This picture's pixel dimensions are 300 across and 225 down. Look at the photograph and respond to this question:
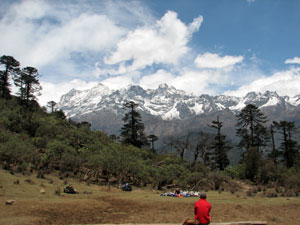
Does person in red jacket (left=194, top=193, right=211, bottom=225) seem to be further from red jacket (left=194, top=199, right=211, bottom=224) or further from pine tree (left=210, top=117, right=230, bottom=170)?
pine tree (left=210, top=117, right=230, bottom=170)

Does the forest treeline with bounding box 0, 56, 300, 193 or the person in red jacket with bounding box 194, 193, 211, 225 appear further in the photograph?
the forest treeline with bounding box 0, 56, 300, 193

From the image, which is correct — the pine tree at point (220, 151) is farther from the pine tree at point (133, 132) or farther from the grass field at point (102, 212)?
the grass field at point (102, 212)

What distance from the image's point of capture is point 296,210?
15023mm

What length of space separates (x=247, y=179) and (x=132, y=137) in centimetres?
2284


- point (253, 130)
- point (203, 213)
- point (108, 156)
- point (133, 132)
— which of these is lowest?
point (203, 213)

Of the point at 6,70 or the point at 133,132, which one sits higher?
the point at 6,70

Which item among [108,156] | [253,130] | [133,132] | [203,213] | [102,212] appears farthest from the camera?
[133,132]

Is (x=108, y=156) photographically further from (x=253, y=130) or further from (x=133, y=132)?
(x=253, y=130)

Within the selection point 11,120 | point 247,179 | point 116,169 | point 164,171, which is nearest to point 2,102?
point 11,120

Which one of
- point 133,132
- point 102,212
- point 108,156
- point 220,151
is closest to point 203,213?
point 102,212

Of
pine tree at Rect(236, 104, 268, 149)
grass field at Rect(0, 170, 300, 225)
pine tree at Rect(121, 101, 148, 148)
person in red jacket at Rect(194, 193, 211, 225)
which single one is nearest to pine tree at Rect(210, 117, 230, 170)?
pine tree at Rect(236, 104, 268, 149)

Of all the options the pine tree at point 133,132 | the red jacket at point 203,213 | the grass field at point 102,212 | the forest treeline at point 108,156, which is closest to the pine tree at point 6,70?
the forest treeline at point 108,156

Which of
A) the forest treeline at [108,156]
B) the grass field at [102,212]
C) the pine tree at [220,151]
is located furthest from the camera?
the pine tree at [220,151]

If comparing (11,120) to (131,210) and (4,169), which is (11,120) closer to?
(4,169)
